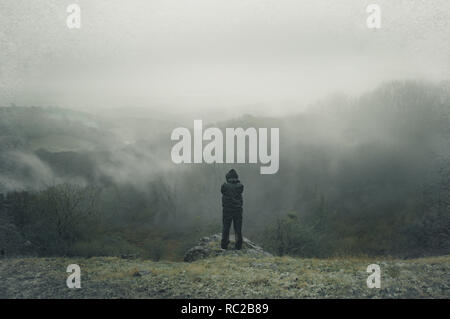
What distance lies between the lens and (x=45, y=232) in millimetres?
29344

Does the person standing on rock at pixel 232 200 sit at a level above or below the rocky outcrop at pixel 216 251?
above

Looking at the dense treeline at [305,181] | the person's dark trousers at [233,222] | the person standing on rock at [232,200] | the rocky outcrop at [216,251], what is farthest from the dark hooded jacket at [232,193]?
the dense treeline at [305,181]

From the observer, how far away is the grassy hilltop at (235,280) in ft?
30.6

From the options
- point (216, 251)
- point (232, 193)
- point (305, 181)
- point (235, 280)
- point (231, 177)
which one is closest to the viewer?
point (235, 280)

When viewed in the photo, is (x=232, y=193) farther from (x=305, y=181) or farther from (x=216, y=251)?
(x=305, y=181)

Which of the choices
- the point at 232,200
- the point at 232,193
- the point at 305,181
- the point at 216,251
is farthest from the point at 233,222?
the point at 305,181

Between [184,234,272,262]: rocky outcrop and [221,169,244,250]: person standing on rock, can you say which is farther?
[184,234,272,262]: rocky outcrop

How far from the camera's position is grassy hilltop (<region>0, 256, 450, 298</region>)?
30.6 feet

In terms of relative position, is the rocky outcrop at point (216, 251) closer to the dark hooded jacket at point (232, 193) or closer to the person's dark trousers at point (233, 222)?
the person's dark trousers at point (233, 222)

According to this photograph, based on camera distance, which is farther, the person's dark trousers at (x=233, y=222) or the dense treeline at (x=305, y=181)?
the dense treeline at (x=305, y=181)

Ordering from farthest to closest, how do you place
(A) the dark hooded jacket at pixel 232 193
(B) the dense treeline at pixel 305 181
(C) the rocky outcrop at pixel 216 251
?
(B) the dense treeline at pixel 305 181 < (C) the rocky outcrop at pixel 216 251 < (A) the dark hooded jacket at pixel 232 193

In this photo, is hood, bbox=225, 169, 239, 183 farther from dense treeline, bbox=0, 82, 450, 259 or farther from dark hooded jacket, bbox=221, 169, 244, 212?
dense treeline, bbox=0, 82, 450, 259

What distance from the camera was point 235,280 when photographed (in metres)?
10.3

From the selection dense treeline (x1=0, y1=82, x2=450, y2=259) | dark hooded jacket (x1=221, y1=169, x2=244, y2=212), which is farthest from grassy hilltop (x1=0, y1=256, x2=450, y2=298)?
dense treeline (x1=0, y1=82, x2=450, y2=259)
